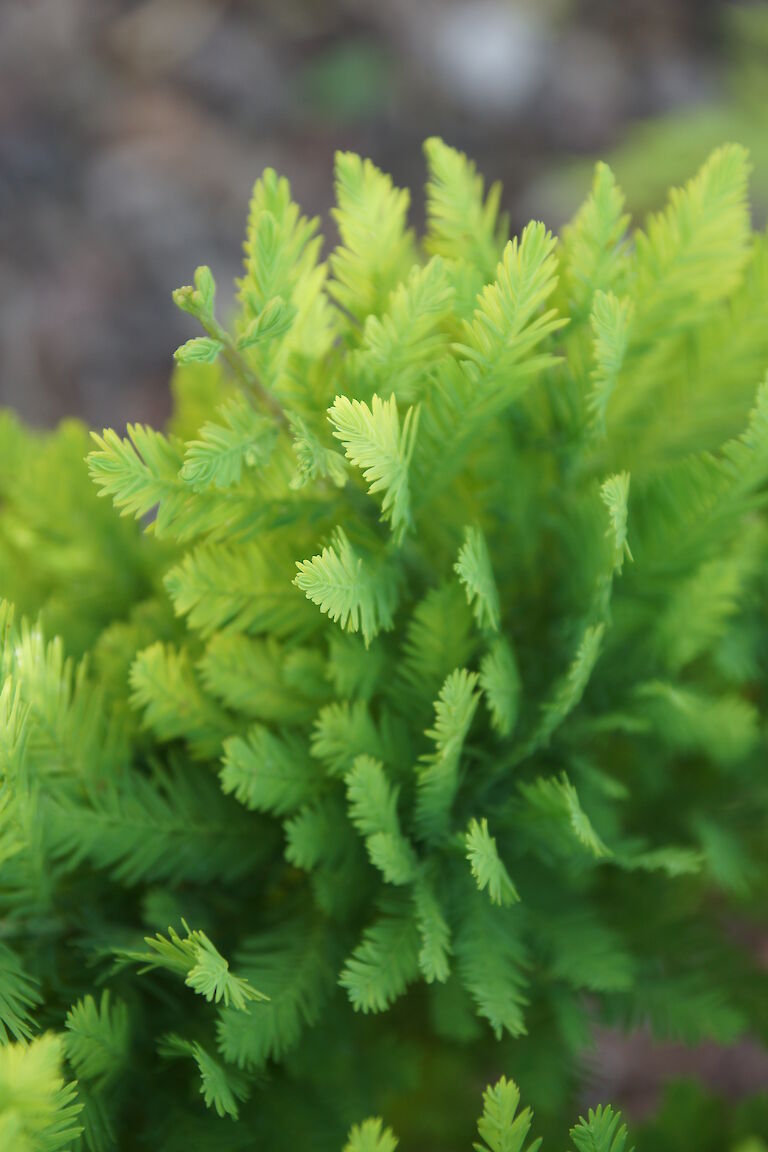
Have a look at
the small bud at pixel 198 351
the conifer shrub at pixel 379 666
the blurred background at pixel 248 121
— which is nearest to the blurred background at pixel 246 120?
the blurred background at pixel 248 121

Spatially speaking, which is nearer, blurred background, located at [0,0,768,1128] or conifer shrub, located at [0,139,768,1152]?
conifer shrub, located at [0,139,768,1152]

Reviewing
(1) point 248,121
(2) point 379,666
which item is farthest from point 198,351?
(1) point 248,121

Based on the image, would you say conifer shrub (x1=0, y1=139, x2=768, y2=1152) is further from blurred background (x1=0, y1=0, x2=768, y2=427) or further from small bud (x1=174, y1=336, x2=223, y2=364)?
blurred background (x1=0, y1=0, x2=768, y2=427)

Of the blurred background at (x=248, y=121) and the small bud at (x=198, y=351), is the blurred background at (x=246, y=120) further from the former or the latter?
the small bud at (x=198, y=351)

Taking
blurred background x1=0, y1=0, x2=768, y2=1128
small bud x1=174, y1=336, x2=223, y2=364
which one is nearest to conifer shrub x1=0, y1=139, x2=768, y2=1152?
small bud x1=174, y1=336, x2=223, y2=364

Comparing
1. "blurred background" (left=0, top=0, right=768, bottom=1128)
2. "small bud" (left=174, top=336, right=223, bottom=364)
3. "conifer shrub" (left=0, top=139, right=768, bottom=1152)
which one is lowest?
"conifer shrub" (left=0, top=139, right=768, bottom=1152)

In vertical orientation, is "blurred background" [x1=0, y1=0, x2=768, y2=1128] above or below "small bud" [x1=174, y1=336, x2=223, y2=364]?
above

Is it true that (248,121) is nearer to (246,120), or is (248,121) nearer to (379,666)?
(246,120)
